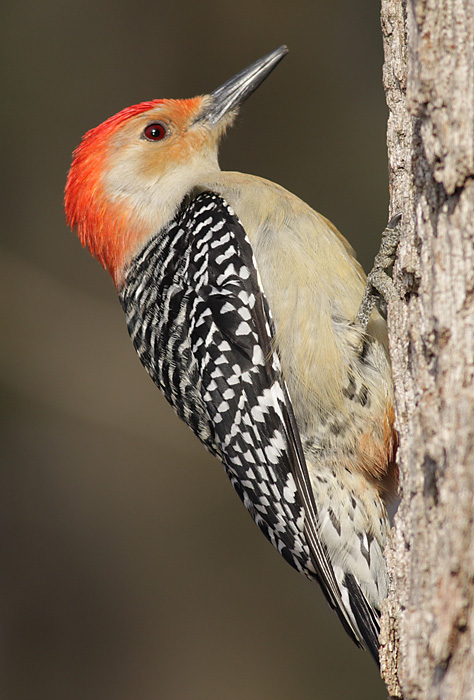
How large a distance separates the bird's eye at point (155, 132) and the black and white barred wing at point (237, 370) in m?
0.63

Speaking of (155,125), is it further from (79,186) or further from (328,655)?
(328,655)

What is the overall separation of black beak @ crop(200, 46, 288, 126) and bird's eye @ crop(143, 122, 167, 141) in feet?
0.77

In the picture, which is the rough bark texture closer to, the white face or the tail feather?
the tail feather

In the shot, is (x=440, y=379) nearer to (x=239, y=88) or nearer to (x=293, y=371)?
(x=293, y=371)

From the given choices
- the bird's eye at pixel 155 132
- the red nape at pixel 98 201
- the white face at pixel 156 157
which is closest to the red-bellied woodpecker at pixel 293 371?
the white face at pixel 156 157

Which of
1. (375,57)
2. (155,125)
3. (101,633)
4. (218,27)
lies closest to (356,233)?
(375,57)

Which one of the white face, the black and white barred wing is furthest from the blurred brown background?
the black and white barred wing

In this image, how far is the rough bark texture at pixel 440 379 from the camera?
1.92 metres

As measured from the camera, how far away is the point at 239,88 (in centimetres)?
407

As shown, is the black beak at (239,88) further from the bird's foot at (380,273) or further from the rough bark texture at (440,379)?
the rough bark texture at (440,379)

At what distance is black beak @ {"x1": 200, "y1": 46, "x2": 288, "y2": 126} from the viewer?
4.01 metres

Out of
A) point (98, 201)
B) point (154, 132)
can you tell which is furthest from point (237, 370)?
point (154, 132)

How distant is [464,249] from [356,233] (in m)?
4.65

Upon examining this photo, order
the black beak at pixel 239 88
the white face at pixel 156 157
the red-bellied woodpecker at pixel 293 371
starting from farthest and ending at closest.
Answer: the black beak at pixel 239 88
the white face at pixel 156 157
the red-bellied woodpecker at pixel 293 371
